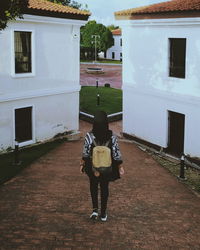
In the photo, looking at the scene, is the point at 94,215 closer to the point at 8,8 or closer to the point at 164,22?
the point at 8,8

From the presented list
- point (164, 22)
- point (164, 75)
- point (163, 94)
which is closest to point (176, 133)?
point (163, 94)

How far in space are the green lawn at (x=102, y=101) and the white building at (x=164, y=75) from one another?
6.25 m

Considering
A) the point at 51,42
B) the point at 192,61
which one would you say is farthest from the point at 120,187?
the point at 51,42

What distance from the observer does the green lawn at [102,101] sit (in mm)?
24266

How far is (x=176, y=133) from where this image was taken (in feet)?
51.4

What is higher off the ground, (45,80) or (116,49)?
(116,49)

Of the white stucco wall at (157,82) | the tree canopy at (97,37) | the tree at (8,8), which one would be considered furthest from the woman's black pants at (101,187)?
the tree canopy at (97,37)

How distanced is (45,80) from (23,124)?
6.23 feet

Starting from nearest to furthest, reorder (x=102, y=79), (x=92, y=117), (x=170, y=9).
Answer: (x=170, y=9), (x=92, y=117), (x=102, y=79)

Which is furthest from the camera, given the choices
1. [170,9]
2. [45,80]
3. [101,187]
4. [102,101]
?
[102,101]

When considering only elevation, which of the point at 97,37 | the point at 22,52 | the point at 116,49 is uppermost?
the point at 97,37

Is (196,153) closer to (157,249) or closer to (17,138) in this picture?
(17,138)

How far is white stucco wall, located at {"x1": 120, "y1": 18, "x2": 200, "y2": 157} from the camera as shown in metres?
14.3

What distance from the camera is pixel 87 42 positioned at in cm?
7619
